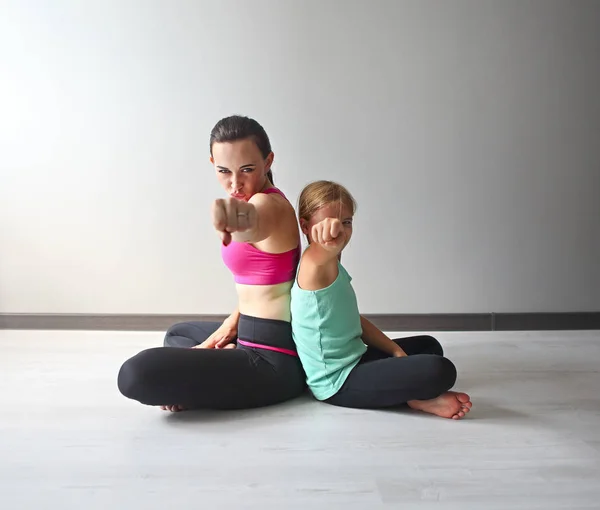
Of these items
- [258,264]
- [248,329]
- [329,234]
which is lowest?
[248,329]

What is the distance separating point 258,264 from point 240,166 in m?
0.30

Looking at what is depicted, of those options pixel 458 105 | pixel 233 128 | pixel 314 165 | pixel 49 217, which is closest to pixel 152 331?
pixel 49 217

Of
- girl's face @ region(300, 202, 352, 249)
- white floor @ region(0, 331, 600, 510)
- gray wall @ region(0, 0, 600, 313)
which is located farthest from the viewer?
gray wall @ region(0, 0, 600, 313)

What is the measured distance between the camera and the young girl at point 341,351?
1.80 metres

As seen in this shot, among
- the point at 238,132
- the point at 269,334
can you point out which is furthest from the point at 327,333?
the point at 238,132

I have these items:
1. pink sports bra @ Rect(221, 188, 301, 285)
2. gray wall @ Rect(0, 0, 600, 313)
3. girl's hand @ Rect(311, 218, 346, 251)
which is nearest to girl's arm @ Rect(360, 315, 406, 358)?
pink sports bra @ Rect(221, 188, 301, 285)

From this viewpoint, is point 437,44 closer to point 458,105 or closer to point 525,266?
point 458,105

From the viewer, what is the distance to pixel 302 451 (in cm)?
160

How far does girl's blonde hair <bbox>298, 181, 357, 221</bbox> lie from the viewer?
187cm

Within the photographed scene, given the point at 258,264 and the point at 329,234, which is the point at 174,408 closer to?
the point at 258,264

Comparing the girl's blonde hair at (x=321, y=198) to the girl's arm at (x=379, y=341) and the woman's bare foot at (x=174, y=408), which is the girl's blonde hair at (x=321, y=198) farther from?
the woman's bare foot at (x=174, y=408)

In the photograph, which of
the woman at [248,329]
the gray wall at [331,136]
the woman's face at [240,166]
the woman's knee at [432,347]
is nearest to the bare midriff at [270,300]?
the woman at [248,329]

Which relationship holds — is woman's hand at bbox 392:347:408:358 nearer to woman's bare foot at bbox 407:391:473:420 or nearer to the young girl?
the young girl

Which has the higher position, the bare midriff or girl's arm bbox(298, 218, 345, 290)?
girl's arm bbox(298, 218, 345, 290)
